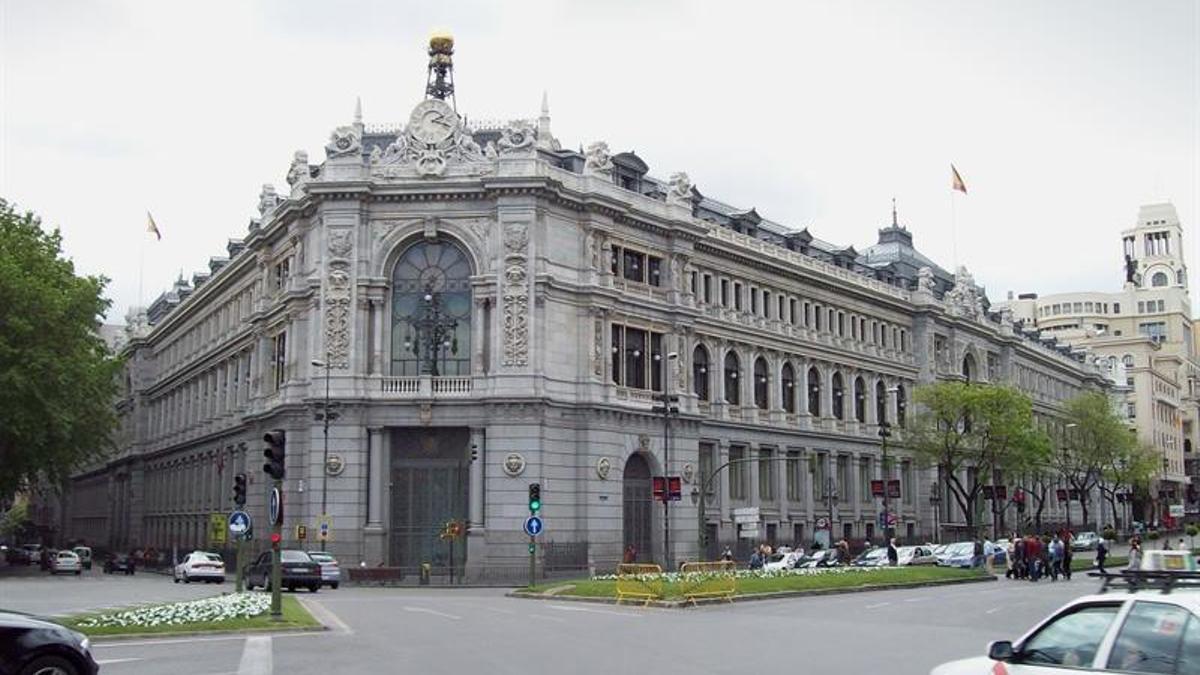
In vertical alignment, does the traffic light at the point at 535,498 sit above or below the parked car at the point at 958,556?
above

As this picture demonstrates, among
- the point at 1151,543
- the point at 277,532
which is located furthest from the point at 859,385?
the point at 277,532

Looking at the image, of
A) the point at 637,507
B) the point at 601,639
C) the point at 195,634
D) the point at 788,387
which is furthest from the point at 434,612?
the point at 788,387

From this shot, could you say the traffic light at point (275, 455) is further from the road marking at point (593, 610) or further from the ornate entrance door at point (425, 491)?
the ornate entrance door at point (425, 491)

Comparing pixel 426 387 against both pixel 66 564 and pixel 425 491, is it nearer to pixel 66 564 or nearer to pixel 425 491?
pixel 425 491

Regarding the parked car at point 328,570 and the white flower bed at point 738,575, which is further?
the parked car at point 328,570

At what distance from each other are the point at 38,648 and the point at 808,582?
101 ft

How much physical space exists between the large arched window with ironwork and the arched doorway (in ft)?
32.7

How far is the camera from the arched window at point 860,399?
8396 cm

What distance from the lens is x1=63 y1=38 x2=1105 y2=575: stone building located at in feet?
188

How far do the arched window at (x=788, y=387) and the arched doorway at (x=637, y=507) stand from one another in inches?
640

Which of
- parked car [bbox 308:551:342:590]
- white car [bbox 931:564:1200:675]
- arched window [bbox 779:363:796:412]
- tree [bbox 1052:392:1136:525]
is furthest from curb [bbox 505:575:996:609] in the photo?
tree [bbox 1052:392:1136:525]

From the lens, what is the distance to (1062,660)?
10.8m

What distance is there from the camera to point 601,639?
2512 centimetres

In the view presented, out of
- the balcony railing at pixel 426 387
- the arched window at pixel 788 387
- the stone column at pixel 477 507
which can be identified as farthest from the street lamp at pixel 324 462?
the arched window at pixel 788 387
